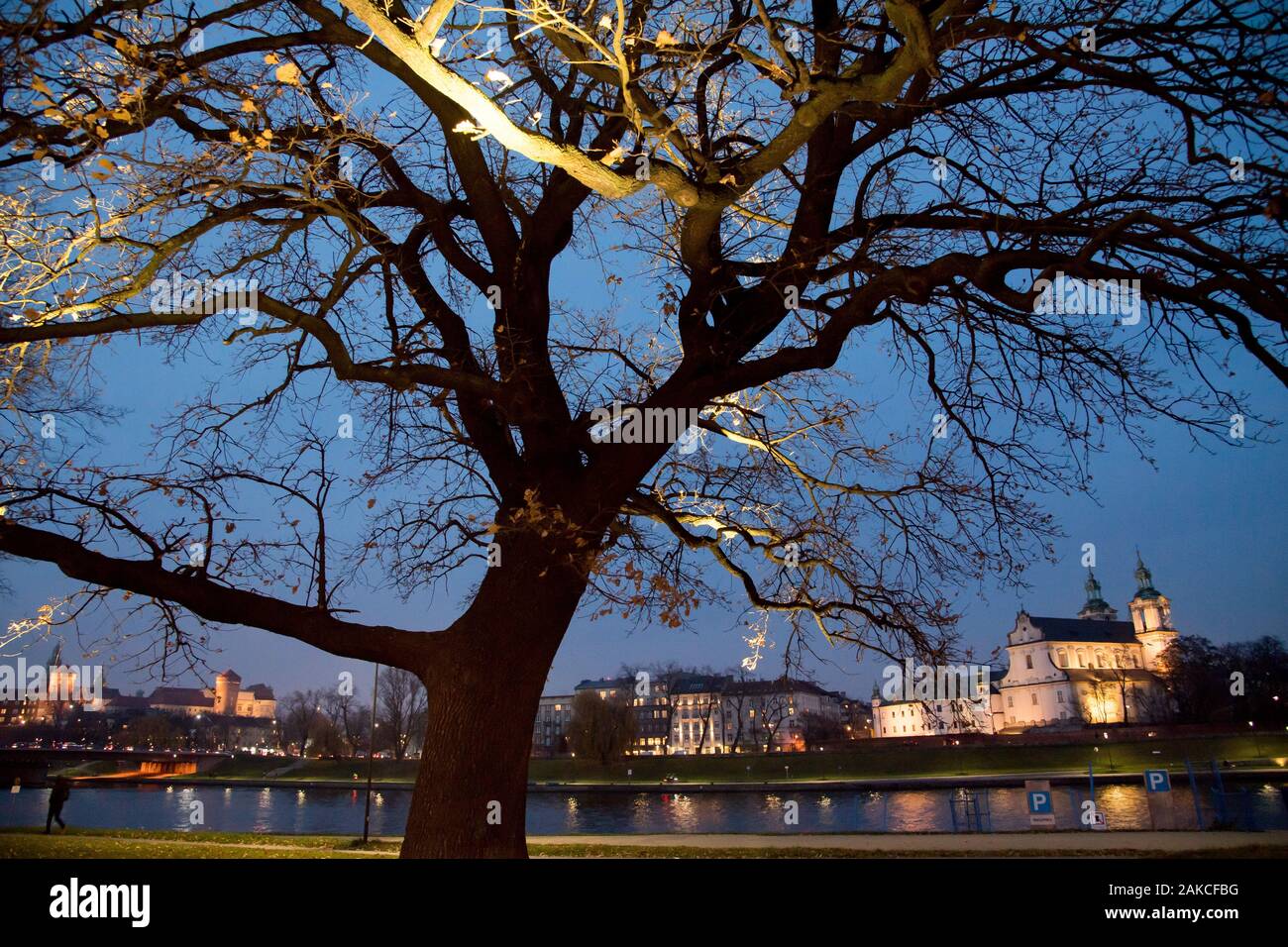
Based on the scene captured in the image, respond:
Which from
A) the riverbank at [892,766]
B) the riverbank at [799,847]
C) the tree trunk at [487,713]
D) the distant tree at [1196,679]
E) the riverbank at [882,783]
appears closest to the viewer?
the tree trunk at [487,713]

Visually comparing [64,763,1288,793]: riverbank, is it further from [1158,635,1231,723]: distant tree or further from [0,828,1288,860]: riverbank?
[1158,635,1231,723]: distant tree

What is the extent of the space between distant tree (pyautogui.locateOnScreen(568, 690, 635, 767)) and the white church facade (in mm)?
49364

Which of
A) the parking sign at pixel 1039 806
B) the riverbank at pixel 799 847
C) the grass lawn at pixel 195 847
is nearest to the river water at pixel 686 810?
the parking sign at pixel 1039 806

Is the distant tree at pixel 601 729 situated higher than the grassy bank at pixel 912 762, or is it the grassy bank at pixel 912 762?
the distant tree at pixel 601 729

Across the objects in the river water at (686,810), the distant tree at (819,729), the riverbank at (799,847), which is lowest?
the distant tree at (819,729)

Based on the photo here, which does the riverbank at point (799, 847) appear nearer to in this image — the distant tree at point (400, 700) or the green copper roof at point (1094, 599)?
the distant tree at point (400, 700)

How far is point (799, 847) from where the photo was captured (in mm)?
15969

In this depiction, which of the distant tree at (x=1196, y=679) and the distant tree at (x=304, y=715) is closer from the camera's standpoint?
the distant tree at (x=1196, y=679)

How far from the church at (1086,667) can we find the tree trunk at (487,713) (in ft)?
348

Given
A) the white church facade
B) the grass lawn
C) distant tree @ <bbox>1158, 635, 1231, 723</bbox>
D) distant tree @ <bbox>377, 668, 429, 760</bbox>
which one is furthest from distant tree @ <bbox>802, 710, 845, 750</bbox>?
the grass lawn

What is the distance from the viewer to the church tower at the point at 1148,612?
403 ft

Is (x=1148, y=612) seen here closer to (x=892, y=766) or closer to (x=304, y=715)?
(x=892, y=766)
